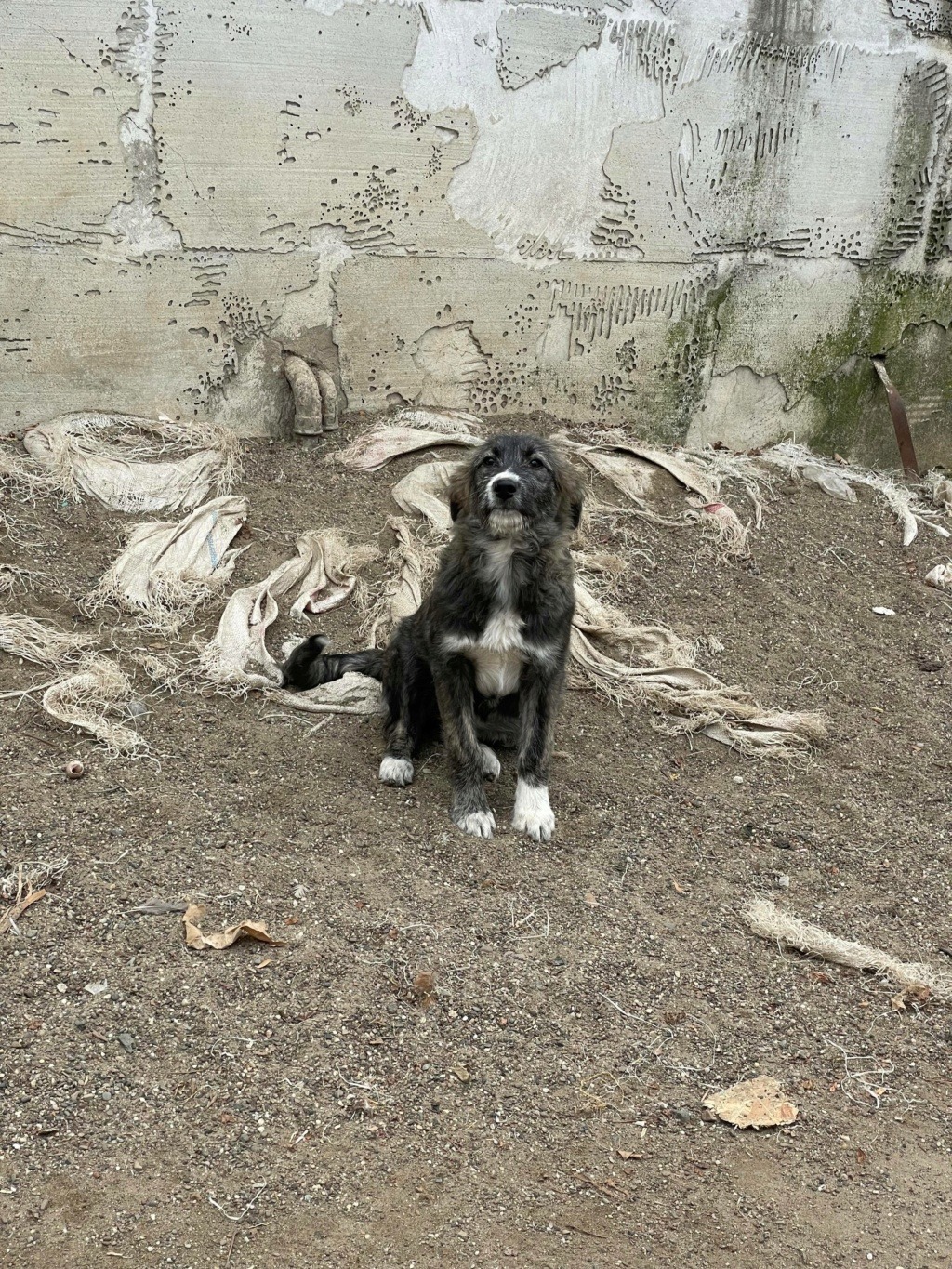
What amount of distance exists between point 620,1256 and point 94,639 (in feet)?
11.9

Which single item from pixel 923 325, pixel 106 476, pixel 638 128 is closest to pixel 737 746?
pixel 106 476

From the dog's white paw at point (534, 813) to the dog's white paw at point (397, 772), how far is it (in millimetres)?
463

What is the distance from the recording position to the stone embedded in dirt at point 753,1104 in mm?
3068

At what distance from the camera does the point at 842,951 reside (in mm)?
3826

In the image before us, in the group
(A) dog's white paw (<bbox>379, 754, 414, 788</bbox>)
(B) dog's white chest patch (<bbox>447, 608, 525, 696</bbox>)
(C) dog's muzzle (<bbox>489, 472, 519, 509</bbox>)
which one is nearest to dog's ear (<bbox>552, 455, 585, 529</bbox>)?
(C) dog's muzzle (<bbox>489, 472, 519, 509</bbox>)

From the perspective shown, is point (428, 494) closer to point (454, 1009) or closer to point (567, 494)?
point (567, 494)

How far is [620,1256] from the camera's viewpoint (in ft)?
8.64

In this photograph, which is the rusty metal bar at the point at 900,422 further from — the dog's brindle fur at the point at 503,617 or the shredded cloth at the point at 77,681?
the shredded cloth at the point at 77,681

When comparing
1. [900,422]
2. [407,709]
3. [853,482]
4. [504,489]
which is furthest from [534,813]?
[900,422]

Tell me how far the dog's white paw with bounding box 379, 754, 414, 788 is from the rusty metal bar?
5870 mm

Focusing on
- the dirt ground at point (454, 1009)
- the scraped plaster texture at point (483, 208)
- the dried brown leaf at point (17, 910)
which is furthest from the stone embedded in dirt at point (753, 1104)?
the scraped plaster texture at point (483, 208)

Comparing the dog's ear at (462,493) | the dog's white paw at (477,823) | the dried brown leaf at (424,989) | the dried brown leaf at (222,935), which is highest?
the dog's ear at (462,493)

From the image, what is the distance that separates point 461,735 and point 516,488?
3.28 ft

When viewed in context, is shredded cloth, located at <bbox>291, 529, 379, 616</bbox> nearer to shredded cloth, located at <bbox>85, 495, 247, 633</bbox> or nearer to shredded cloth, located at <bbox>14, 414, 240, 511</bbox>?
shredded cloth, located at <bbox>85, 495, 247, 633</bbox>
